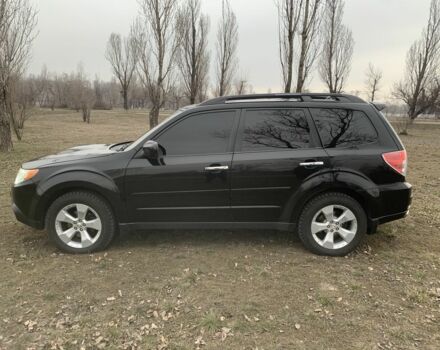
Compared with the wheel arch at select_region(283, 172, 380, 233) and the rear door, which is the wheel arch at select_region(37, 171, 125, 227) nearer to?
the rear door

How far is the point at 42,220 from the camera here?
4.05 metres

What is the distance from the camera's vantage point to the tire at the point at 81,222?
3979 millimetres

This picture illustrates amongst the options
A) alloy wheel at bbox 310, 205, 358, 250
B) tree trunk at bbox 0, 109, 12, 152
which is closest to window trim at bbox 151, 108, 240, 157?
alloy wheel at bbox 310, 205, 358, 250

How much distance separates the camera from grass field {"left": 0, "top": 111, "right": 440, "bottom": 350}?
272 centimetres

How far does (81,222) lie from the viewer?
4.02 meters

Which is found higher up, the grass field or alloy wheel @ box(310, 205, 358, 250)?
alloy wheel @ box(310, 205, 358, 250)

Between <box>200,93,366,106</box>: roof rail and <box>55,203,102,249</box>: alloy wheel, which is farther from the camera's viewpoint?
<box>200,93,366,106</box>: roof rail

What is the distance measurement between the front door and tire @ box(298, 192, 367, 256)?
91cm

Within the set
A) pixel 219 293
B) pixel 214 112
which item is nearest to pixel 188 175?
pixel 214 112

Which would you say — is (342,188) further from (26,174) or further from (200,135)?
(26,174)

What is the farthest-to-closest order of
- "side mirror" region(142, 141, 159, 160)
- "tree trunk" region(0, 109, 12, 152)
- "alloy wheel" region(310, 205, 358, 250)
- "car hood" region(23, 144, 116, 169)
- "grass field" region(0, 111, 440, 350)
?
"tree trunk" region(0, 109, 12, 152), "car hood" region(23, 144, 116, 169), "alloy wheel" region(310, 205, 358, 250), "side mirror" region(142, 141, 159, 160), "grass field" region(0, 111, 440, 350)

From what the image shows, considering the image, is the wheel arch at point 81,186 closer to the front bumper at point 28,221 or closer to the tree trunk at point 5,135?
the front bumper at point 28,221

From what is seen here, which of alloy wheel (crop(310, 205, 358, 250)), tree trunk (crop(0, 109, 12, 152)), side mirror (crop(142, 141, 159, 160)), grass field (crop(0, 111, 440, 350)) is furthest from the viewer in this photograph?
tree trunk (crop(0, 109, 12, 152))

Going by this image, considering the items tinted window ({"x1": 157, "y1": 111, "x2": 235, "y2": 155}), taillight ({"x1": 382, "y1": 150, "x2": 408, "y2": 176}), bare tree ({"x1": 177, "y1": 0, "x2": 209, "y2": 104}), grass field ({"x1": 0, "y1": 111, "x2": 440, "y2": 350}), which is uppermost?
bare tree ({"x1": 177, "y1": 0, "x2": 209, "y2": 104})
